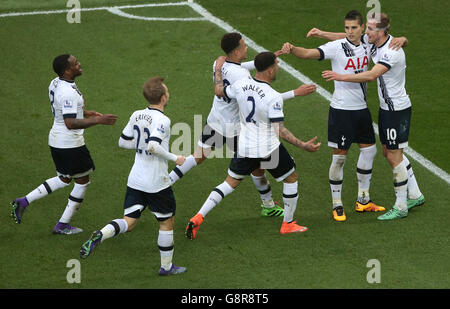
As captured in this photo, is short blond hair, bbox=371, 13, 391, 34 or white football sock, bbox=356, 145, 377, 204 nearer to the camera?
short blond hair, bbox=371, 13, 391, 34

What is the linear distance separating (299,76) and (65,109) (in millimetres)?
6843

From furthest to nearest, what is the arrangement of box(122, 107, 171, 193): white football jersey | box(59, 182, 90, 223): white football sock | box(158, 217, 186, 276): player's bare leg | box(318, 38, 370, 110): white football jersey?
box(318, 38, 370, 110): white football jersey, box(59, 182, 90, 223): white football sock, box(158, 217, 186, 276): player's bare leg, box(122, 107, 171, 193): white football jersey

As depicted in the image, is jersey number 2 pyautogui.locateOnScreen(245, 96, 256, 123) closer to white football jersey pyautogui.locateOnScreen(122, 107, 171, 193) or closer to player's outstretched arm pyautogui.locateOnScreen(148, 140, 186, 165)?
white football jersey pyautogui.locateOnScreen(122, 107, 171, 193)

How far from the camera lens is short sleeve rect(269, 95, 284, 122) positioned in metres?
10.4

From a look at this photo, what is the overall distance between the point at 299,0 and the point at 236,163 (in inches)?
386

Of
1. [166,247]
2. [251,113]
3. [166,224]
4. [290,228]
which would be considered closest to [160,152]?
[166,224]

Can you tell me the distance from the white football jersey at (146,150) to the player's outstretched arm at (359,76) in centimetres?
232

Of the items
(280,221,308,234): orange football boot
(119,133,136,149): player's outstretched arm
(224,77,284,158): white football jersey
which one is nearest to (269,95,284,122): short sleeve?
(224,77,284,158): white football jersey

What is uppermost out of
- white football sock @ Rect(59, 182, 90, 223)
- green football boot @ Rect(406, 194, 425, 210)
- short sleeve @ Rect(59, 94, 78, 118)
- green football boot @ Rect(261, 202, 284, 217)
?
short sleeve @ Rect(59, 94, 78, 118)

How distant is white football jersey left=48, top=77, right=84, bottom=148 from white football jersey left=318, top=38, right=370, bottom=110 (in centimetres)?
330

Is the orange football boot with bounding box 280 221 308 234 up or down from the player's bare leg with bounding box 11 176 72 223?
down

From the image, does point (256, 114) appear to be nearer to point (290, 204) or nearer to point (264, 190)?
point (290, 204)

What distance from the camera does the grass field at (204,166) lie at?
1019 centimetres
